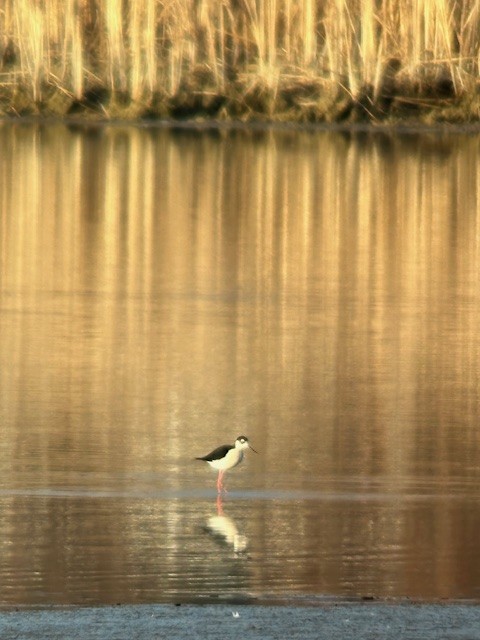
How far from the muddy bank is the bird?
187 centimetres

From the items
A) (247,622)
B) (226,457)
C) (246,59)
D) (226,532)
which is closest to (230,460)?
(226,457)

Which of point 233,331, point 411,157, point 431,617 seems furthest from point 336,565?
point 411,157

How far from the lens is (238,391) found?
10609 millimetres

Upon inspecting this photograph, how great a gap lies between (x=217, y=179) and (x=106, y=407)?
1292cm

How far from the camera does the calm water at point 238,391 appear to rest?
7.18 m

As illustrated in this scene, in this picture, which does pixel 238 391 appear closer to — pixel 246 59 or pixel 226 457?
pixel 226 457

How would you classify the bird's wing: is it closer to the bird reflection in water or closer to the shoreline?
the bird reflection in water

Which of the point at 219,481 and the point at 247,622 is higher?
the point at 219,481

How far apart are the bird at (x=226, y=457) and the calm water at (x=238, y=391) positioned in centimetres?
13

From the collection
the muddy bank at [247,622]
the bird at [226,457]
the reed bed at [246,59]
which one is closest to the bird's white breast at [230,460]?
the bird at [226,457]

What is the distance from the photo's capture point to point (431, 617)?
6059mm

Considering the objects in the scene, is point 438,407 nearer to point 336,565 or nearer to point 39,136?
point 336,565

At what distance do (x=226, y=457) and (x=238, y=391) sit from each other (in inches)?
98.7

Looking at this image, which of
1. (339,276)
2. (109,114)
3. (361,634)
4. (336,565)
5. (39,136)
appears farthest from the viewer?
(109,114)
